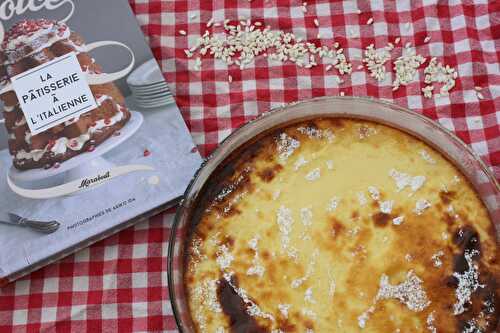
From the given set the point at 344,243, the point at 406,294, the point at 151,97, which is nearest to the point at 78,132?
the point at 151,97

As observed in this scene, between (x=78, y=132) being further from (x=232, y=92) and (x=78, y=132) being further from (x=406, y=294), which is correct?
(x=406, y=294)

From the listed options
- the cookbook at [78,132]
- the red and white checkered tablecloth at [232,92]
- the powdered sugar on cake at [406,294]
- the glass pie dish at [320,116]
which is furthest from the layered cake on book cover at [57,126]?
the powdered sugar on cake at [406,294]

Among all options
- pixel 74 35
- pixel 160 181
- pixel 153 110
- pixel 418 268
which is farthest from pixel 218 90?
pixel 418 268

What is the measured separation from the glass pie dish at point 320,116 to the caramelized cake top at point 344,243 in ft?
0.05

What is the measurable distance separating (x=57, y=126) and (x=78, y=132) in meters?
0.05

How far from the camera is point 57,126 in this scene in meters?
1.56

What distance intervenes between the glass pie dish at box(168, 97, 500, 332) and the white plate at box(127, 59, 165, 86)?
0.31 m

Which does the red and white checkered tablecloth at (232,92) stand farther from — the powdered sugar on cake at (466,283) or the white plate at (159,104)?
the powdered sugar on cake at (466,283)

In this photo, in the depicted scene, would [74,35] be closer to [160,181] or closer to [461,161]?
[160,181]

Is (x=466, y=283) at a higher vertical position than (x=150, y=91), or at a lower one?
lower

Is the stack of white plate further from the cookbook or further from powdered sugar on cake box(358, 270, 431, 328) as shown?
powdered sugar on cake box(358, 270, 431, 328)

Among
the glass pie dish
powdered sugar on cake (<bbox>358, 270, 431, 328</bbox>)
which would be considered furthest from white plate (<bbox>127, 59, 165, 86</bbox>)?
powdered sugar on cake (<bbox>358, 270, 431, 328</bbox>)

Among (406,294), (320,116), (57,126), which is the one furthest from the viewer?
(57,126)

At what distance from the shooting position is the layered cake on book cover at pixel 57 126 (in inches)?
61.1
